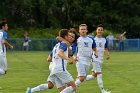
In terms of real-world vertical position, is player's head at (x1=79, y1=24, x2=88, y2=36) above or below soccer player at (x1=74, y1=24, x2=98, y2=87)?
above

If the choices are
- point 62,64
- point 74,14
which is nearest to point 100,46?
point 62,64

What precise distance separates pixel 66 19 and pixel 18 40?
13158 millimetres

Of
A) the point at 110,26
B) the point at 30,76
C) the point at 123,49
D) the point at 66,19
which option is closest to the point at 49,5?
the point at 66,19

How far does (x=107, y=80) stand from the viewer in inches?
778

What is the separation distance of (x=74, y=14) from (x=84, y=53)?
43.0 m

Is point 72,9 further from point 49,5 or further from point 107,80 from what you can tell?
point 107,80

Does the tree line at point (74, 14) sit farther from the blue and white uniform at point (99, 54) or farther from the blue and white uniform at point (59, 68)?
the blue and white uniform at point (59, 68)

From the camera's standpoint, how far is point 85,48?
1505cm

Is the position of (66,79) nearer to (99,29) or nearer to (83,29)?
(83,29)

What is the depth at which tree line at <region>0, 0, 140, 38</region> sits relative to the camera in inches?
2170

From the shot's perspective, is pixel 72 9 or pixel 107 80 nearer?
pixel 107 80

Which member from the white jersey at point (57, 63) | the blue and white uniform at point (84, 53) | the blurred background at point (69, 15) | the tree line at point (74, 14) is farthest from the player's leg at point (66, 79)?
the tree line at point (74, 14)

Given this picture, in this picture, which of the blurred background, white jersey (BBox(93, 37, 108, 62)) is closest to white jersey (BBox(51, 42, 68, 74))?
white jersey (BBox(93, 37, 108, 62))

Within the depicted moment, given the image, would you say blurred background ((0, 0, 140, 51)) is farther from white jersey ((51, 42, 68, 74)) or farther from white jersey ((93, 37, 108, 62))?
white jersey ((51, 42, 68, 74))
